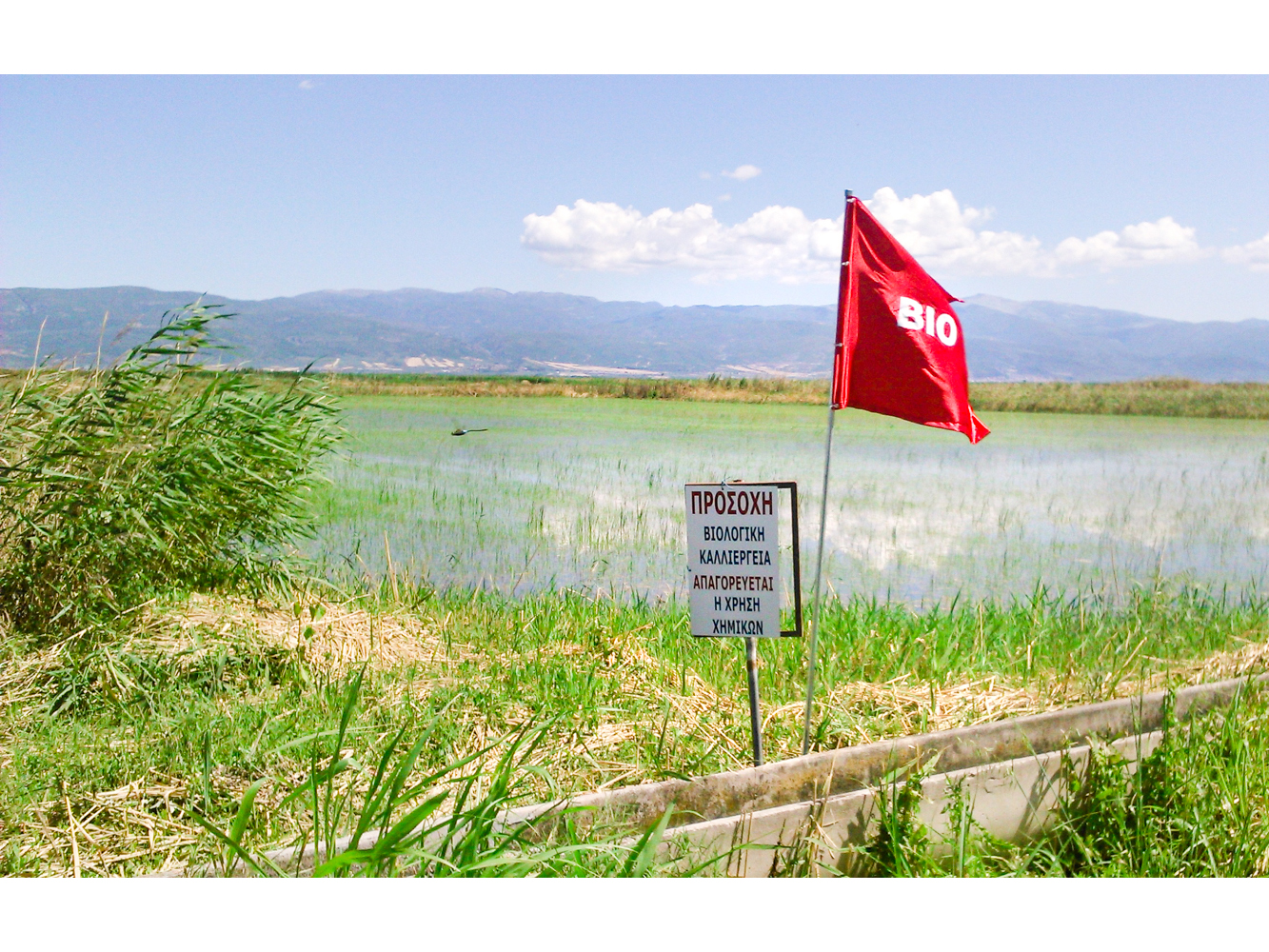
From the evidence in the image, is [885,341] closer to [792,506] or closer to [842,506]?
[792,506]

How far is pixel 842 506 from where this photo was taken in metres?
9.70

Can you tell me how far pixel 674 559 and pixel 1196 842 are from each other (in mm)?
4765

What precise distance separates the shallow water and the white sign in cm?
124

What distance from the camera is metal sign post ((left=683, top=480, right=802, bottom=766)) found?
304 cm

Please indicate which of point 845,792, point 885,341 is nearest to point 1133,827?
point 845,792

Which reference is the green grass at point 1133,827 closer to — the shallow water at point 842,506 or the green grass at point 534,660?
the green grass at point 534,660

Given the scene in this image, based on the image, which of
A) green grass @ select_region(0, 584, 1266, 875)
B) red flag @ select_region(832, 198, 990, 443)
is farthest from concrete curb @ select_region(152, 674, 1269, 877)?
red flag @ select_region(832, 198, 990, 443)

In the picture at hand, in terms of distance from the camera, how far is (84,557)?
14.6 feet

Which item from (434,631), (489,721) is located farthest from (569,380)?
(489,721)

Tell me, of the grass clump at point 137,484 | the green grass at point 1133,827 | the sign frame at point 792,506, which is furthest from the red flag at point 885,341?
the grass clump at point 137,484

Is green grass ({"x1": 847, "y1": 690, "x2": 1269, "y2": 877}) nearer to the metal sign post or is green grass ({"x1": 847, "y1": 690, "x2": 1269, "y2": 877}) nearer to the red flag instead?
the metal sign post

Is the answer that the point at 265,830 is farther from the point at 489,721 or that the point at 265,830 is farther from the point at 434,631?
the point at 434,631

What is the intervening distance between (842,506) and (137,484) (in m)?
7.08

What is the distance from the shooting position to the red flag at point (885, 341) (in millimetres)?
3195
